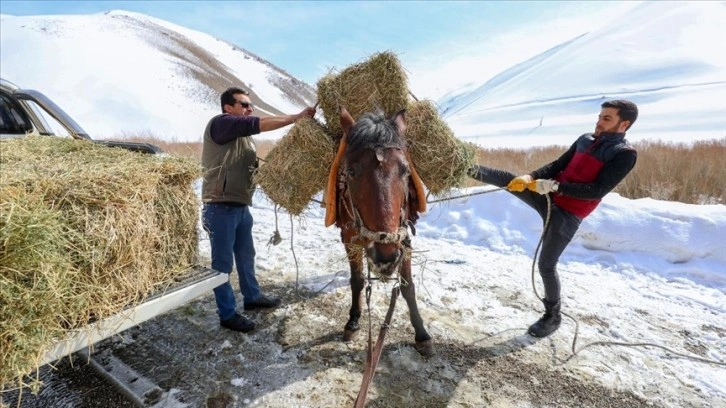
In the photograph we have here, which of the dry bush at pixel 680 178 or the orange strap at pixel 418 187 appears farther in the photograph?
the dry bush at pixel 680 178

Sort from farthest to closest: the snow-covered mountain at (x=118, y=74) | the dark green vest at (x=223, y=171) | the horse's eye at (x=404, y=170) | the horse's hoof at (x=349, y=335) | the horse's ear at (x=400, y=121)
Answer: the snow-covered mountain at (x=118, y=74)
the horse's hoof at (x=349, y=335)
the dark green vest at (x=223, y=171)
the horse's ear at (x=400, y=121)
the horse's eye at (x=404, y=170)

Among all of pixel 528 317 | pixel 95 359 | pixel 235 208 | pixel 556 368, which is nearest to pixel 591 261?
pixel 528 317

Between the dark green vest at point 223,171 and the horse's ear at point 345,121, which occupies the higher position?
the horse's ear at point 345,121

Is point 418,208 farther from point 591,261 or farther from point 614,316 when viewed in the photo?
point 591,261

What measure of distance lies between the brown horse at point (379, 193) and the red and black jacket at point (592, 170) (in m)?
1.40

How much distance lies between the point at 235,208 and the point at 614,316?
4.06 m

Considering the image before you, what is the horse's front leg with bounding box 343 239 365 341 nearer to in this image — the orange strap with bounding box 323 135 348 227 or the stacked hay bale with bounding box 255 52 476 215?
the orange strap with bounding box 323 135 348 227

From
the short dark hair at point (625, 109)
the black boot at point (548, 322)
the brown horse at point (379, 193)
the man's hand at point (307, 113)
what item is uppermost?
the short dark hair at point (625, 109)

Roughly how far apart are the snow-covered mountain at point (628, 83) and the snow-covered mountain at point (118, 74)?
29.7 meters

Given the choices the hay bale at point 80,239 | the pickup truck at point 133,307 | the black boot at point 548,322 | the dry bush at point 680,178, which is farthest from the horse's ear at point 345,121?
the dry bush at point 680,178

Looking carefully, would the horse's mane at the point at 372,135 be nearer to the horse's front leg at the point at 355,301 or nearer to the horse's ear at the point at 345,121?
the horse's ear at the point at 345,121

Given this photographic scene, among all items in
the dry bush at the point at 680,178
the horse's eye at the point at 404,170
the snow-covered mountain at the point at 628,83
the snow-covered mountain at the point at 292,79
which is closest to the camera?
the horse's eye at the point at 404,170

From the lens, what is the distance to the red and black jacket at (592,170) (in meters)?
3.03

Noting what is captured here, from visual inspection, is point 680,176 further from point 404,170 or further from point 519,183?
point 404,170
